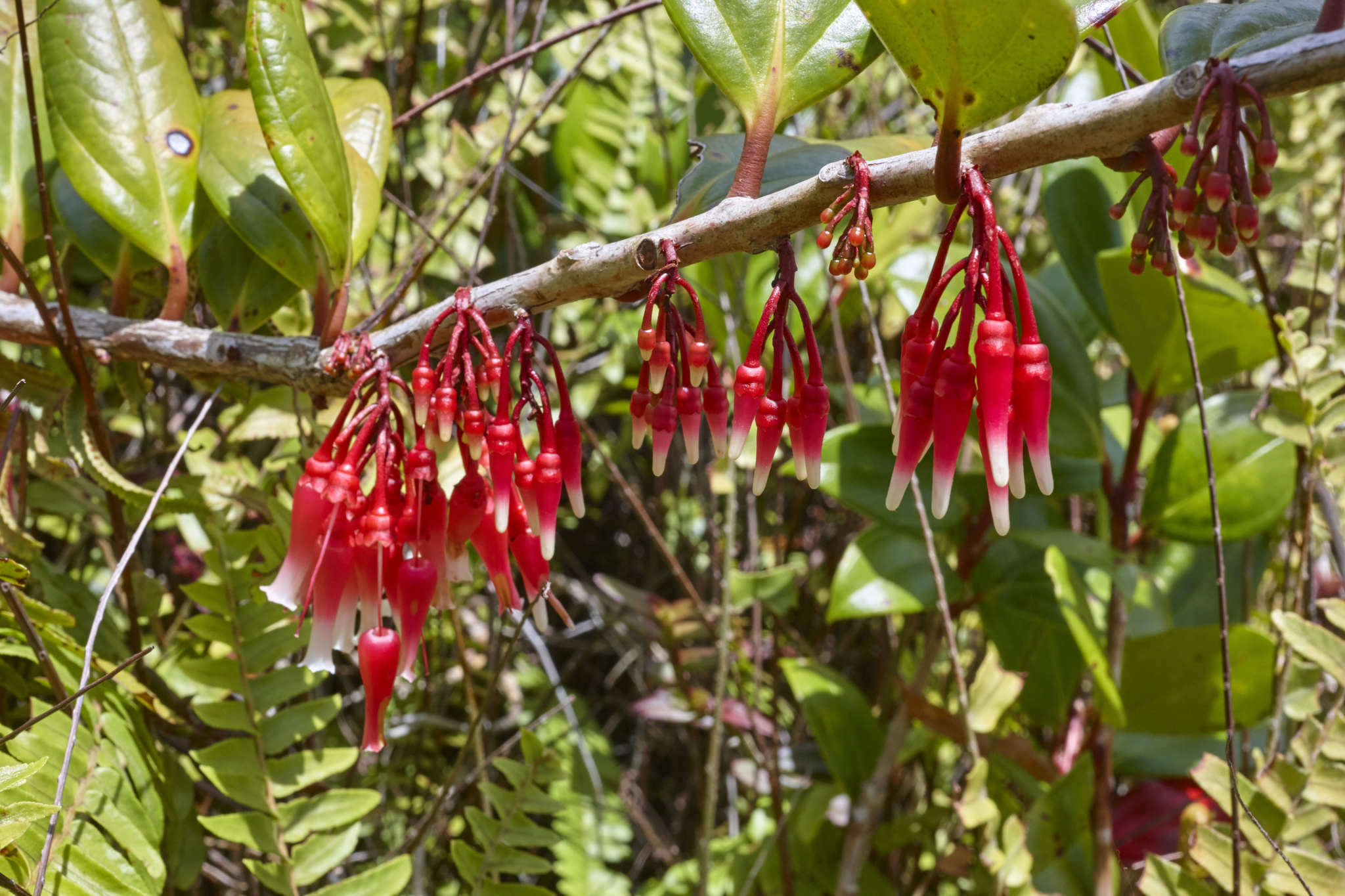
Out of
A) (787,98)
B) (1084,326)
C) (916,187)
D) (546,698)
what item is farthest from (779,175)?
(546,698)

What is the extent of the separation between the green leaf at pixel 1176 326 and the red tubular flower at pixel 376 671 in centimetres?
107

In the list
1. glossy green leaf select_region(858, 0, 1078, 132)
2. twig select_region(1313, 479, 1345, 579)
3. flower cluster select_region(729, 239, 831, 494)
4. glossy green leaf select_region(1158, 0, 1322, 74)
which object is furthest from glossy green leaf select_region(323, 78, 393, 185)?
twig select_region(1313, 479, 1345, 579)

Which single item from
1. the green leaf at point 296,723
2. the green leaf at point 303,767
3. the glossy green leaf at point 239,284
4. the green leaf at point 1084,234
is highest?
the green leaf at point 1084,234

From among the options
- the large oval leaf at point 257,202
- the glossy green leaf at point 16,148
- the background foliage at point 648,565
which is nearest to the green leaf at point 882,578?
the background foliage at point 648,565

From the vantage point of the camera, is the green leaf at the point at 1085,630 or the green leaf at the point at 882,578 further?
the green leaf at the point at 882,578

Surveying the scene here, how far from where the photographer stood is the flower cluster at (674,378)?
0.84m

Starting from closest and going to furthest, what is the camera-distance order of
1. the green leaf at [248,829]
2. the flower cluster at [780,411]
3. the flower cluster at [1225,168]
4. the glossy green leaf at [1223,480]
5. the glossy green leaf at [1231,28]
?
the flower cluster at [1225,168] < the glossy green leaf at [1231,28] < the flower cluster at [780,411] < the green leaf at [248,829] < the glossy green leaf at [1223,480]

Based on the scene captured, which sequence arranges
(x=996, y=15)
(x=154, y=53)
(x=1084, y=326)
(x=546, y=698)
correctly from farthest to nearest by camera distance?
(x=546, y=698)
(x=1084, y=326)
(x=154, y=53)
(x=996, y=15)

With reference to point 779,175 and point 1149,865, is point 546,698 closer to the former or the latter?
point 1149,865

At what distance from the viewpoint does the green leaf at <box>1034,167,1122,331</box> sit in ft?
5.18

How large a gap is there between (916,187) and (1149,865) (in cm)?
96

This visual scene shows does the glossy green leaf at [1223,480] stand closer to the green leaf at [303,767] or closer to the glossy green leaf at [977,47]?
the glossy green leaf at [977,47]

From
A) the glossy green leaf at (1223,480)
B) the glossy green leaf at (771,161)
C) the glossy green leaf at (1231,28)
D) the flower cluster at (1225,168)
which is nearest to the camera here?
the flower cluster at (1225,168)

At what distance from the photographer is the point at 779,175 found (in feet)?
3.21
